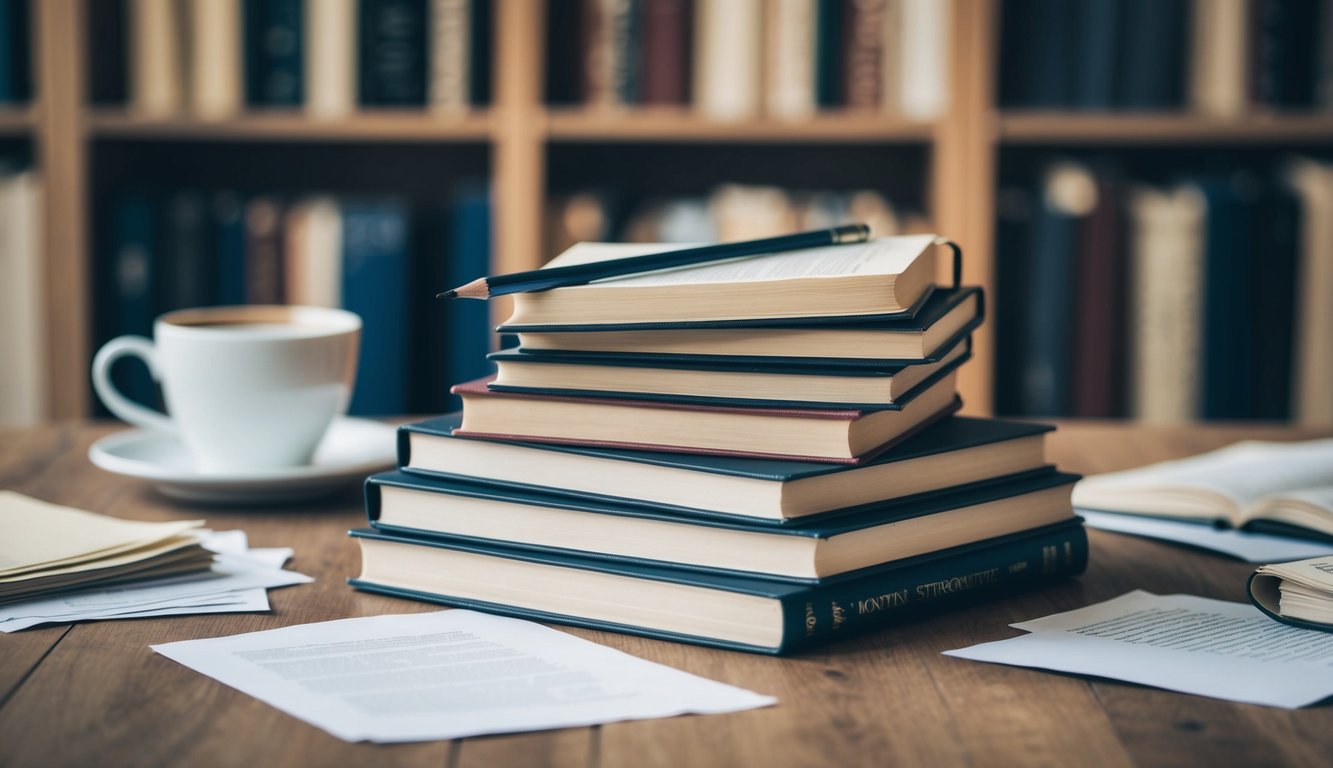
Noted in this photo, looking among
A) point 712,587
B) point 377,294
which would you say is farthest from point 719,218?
point 712,587

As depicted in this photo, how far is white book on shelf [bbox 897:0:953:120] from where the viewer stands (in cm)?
179

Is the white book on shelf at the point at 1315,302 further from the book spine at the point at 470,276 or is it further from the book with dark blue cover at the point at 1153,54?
the book spine at the point at 470,276

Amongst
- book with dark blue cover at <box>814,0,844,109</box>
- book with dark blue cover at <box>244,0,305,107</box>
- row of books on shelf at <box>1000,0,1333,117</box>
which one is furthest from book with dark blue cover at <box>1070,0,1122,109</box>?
book with dark blue cover at <box>244,0,305,107</box>

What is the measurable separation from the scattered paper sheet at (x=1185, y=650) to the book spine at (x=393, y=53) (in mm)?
1400

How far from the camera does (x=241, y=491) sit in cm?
88

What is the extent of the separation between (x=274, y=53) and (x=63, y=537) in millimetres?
1277

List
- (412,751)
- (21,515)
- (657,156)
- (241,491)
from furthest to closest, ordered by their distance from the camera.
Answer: (657,156)
(241,491)
(21,515)
(412,751)

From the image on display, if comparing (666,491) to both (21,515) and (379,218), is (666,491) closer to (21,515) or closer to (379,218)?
(21,515)

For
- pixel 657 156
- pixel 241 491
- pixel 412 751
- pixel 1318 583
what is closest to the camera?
pixel 412 751

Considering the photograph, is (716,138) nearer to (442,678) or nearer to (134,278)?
(134,278)

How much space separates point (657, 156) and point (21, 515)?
1495 mm

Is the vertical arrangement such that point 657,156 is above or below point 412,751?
above

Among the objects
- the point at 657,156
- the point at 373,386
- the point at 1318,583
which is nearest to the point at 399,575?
the point at 1318,583

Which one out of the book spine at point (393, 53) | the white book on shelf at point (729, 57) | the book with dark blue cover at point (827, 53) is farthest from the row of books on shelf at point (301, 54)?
the book with dark blue cover at point (827, 53)
